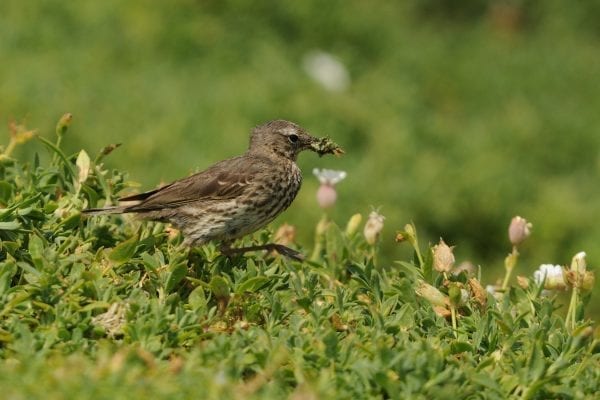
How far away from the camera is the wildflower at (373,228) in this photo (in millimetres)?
5391

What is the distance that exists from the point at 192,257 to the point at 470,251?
471 cm

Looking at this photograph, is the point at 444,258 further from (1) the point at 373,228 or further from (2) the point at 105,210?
(2) the point at 105,210

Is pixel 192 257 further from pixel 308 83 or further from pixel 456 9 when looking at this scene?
pixel 456 9

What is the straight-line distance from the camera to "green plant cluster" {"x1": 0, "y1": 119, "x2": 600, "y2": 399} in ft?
13.4

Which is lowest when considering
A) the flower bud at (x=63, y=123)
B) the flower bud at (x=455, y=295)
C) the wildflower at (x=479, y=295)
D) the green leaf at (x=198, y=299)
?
the green leaf at (x=198, y=299)

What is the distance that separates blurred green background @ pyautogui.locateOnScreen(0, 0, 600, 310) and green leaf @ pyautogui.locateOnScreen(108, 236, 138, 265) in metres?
4.13

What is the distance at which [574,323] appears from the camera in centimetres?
493

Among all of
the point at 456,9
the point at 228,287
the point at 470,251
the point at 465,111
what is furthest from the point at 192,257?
the point at 456,9

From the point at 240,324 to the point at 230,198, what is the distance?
5.35ft

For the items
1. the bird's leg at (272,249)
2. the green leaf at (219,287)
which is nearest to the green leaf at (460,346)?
the green leaf at (219,287)

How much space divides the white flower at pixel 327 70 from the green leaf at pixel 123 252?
6904 mm

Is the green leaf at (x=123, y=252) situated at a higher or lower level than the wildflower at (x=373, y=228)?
lower

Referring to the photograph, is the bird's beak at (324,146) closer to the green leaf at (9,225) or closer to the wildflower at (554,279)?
the wildflower at (554,279)

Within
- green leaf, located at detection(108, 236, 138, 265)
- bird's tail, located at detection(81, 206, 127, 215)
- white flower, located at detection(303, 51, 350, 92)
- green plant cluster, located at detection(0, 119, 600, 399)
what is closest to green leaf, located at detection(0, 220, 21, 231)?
green plant cluster, located at detection(0, 119, 600, 399)
